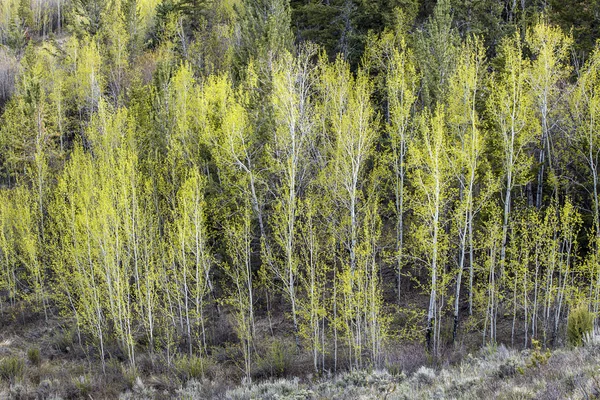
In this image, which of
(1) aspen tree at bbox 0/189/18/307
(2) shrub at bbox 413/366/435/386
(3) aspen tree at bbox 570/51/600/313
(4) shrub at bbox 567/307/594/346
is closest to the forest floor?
(2) shrub at bbox 413/366/435/386

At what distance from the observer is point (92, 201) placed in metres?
17.3

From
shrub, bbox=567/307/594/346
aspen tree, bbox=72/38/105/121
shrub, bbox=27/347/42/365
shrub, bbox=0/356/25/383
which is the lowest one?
shrub, bbox=27/347/42/365

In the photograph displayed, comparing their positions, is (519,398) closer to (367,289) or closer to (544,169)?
(367,289)

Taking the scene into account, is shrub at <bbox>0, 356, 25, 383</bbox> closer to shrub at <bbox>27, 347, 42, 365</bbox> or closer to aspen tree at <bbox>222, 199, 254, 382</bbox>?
shrub at <bbox>27, 347, 42, 365</bbox>

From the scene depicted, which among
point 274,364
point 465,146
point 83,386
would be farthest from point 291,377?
point 465,146

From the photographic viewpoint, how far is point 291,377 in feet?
46.0

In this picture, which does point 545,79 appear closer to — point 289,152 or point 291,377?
point 289,152

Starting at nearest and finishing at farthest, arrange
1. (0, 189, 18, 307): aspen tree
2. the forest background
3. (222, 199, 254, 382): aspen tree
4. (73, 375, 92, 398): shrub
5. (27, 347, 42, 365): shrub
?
1. (73, 375, 92, 398): shrub
2. the forest background
3. (222, 199, 254, 382): aspen tree
4. (27, 347, 42, 365): shrub
5. (0, 189, 18, 307): aspen tree

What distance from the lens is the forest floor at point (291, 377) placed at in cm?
643

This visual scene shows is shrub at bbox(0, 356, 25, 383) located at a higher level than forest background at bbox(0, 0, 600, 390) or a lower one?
lower

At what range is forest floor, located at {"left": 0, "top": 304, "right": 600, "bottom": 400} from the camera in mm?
6430

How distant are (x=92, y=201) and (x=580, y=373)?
1641 cm

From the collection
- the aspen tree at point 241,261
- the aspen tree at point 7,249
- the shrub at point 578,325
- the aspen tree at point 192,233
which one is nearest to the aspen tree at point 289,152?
the aspen tree at point 241,261

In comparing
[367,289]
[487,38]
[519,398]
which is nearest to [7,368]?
[367,289]
